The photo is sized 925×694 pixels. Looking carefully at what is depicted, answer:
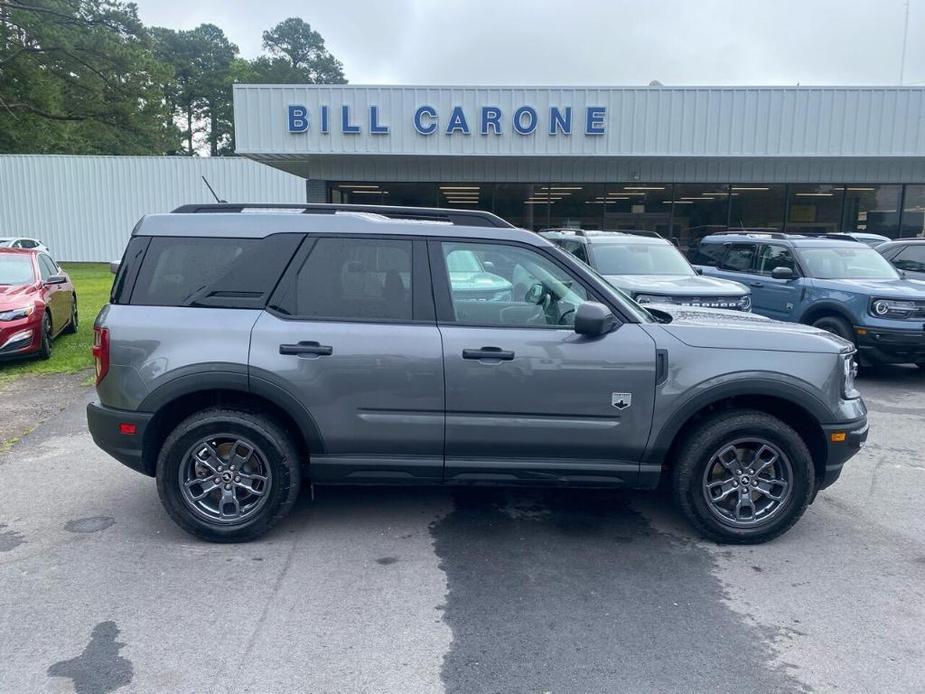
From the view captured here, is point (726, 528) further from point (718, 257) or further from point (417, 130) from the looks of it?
point (417, 130)

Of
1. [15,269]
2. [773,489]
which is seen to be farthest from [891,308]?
[15,269]

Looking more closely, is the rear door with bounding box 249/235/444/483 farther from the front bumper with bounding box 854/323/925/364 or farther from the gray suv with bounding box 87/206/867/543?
the front bumper with bounding box 854/323/925/364

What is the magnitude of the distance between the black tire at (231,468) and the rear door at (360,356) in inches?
8.0

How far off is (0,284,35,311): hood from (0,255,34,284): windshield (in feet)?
0.96

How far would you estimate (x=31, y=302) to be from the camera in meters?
9.23

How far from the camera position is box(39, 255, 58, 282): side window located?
1034cm

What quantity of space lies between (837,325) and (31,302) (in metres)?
10.6

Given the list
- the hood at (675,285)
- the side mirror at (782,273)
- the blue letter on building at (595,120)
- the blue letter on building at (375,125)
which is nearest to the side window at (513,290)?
the hood at (675,285)

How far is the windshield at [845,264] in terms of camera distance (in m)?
10.0

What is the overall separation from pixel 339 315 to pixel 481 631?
1.96 meters

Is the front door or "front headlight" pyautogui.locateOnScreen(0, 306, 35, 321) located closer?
the front door

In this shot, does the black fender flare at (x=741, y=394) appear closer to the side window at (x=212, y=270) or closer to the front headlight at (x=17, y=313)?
the side window at (x=212, y=270)

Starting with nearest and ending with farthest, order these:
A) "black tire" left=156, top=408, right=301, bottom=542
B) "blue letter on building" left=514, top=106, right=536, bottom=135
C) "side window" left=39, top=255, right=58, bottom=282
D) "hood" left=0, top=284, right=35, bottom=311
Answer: "black tire" left=156, top=408, right=301, bottom=542, "hood" left=0, top=284, right=35, bottom=311, "side window" left=39, top=255, right=58, bottom=282, "blue letter on building" left=514, top=106, right=536, bottom=135

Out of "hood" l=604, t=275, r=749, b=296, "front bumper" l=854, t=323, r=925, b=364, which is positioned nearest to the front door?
"hood" l=604, t=275, r=749, b=296
